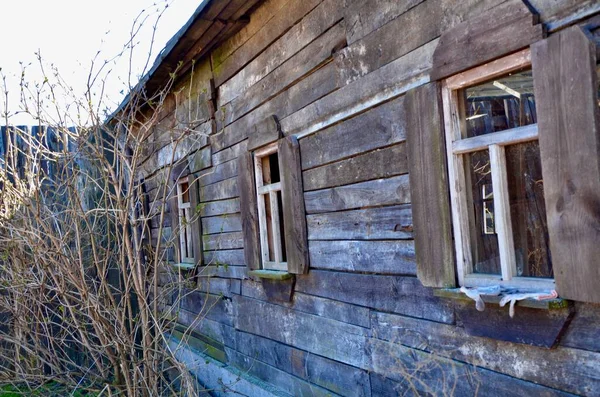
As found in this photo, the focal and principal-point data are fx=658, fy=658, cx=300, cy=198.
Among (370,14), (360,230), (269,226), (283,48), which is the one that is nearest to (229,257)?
(269,226)

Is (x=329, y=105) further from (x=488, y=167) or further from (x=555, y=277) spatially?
(x=555, y=277)

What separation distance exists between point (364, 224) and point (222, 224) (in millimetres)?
2970

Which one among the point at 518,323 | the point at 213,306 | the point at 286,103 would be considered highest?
the point at 286,103

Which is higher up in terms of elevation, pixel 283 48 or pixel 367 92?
pixel 283 48

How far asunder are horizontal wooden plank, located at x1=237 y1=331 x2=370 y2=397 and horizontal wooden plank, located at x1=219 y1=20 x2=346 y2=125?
6.89ft

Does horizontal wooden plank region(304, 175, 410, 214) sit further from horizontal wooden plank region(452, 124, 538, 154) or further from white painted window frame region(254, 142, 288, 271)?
white painted window frame region(254, 142, 288, 271)

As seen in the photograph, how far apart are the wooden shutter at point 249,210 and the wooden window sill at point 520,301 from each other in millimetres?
2824

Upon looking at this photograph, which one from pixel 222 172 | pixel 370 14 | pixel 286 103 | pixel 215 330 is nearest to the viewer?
pixel 370 14

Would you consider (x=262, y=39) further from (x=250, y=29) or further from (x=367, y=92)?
(x=367, y=92)

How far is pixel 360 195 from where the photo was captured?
4.12 m

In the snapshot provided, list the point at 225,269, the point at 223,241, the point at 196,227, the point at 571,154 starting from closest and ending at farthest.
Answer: the point at 571,154
the point at 225,269
the point at 223,241
the point at 196,227

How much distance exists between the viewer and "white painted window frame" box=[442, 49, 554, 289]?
9.34 ft

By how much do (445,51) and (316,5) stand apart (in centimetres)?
171

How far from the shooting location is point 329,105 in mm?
4492
